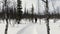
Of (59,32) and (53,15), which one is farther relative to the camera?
(53,15)

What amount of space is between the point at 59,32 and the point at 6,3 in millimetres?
9697

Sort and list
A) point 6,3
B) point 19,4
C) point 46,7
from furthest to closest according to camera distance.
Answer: point 19,4
point 6,3
point 46,7

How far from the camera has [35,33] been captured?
25016 millimetres

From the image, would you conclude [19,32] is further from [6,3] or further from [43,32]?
[6,3]

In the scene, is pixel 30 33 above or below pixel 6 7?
below

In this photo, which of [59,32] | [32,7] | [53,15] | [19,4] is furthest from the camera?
[53,15]

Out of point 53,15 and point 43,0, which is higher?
point 43,0

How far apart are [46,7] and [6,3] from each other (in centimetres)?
421

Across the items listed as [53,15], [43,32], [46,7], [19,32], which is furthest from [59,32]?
[53,15]

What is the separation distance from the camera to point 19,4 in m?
51.5

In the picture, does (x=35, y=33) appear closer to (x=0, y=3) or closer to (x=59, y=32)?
(x=59, y=32)

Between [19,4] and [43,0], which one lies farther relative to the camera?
[19,4]

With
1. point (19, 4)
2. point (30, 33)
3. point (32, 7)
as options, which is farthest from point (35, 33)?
point (32, 7)

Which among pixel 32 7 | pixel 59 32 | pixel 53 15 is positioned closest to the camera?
pixel 59 32
